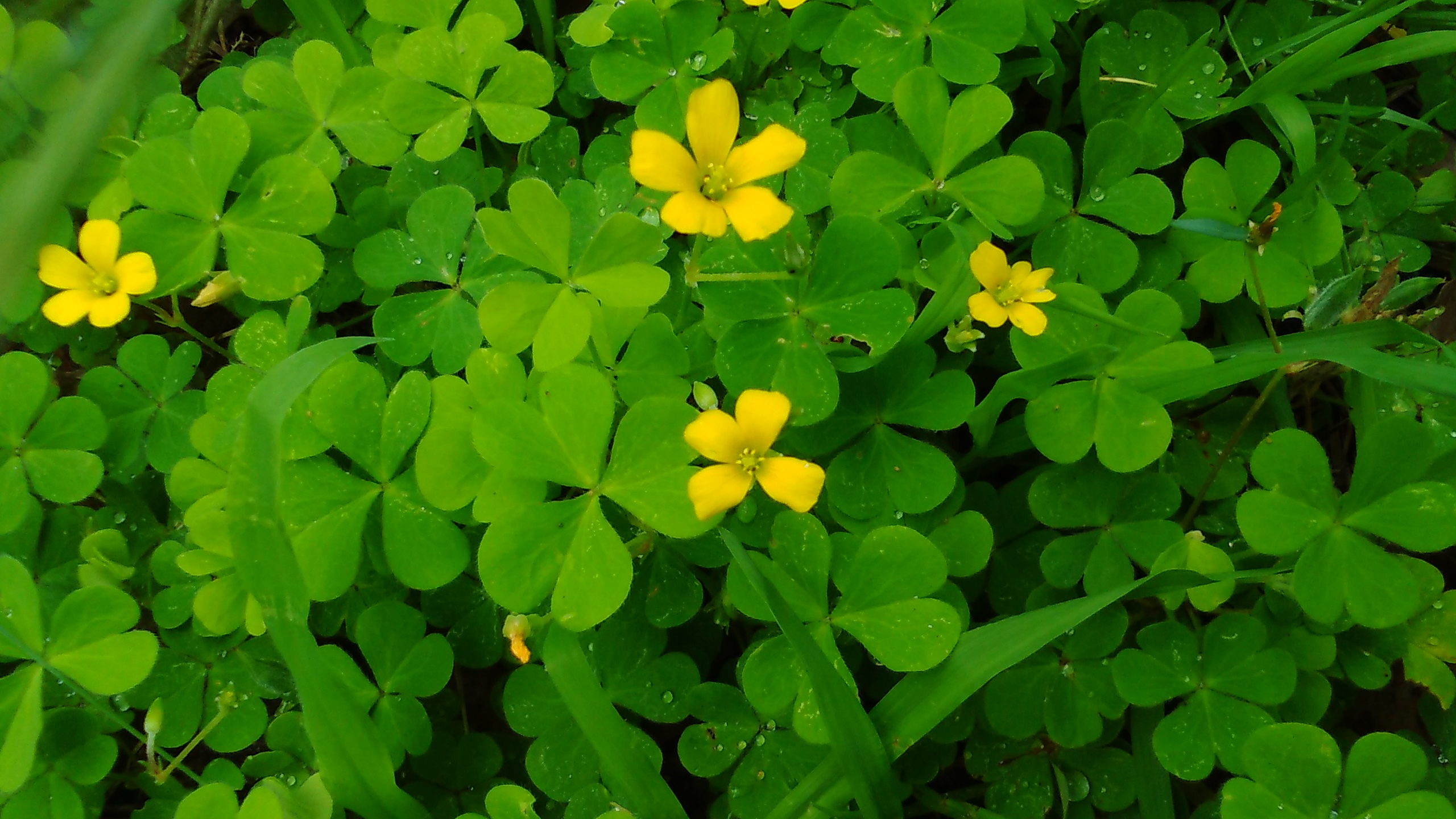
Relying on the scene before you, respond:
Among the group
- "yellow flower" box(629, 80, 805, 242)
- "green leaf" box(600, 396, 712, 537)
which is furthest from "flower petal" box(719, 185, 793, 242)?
"green leaf" box(600, 396, 712, 537)

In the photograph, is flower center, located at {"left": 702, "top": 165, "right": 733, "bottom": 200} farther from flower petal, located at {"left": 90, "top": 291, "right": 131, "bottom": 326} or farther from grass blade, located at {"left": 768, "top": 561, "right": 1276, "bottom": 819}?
flower petal, located at {"left": 90, "top": 291, "right": 131, "bottom": 326}

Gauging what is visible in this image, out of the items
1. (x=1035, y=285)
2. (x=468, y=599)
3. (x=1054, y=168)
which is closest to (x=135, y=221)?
(x=468, y=599)

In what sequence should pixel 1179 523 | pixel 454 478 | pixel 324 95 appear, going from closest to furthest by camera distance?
pixel 454 478
pixel 1179 523
pixel 324 95

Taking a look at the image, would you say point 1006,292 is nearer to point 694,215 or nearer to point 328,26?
point 694,215

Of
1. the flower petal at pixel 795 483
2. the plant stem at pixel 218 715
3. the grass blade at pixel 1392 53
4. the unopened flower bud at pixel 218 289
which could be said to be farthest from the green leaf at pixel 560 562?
the grass blade at pixel 1392 53

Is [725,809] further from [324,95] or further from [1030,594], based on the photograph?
[324,95]

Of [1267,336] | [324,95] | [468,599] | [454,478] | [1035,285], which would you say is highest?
[324,95]
